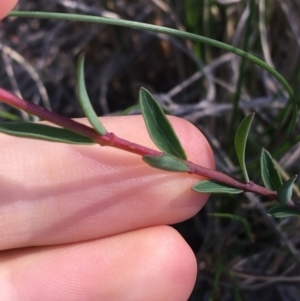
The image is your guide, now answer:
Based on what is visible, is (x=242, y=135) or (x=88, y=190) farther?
(x=88, y=190)

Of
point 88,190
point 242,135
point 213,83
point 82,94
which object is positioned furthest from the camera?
point 213,83

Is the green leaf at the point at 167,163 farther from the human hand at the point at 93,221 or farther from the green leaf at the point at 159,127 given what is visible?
the human hand at the point at 93,221

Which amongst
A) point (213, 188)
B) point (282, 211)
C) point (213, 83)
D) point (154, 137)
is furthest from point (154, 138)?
point (213, 83)

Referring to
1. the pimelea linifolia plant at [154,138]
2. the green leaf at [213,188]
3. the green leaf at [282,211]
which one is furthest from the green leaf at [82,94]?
the green leaf at [282,211]

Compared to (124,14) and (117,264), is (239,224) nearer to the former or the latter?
(117,264)

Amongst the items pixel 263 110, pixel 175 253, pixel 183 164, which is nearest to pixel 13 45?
pixel 263 110

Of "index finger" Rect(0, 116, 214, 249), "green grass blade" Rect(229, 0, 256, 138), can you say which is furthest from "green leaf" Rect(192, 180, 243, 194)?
"green grass blade" Rect(229, 0, 256, 138)

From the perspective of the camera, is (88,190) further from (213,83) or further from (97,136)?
(213,83)

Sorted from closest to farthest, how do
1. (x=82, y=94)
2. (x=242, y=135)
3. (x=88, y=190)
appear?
1. (x=82, y=94)
2. (x=242, y=135)
3. (x=88, y=190)
